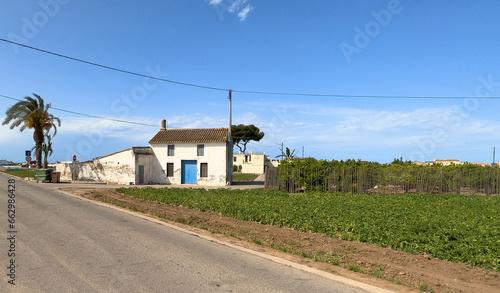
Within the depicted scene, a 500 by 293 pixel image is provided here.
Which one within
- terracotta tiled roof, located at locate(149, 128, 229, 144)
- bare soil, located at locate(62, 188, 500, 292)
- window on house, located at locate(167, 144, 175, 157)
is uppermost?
terracotta tiled roof, located at locate(149, 128, 229, 144)

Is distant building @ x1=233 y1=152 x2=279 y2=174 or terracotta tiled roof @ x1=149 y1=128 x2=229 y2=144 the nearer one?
terracotta tiled roof @ x1=149 y1=128 x2=229 y2=144

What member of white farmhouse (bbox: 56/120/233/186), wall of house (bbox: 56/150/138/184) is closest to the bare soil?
white farmhouse (bbox: 56/120/233/186)

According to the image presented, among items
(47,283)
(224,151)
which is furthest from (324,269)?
(224,151)

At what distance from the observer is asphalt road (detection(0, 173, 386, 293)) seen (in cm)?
541

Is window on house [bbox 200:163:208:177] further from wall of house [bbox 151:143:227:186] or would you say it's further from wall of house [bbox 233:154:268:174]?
wall of house [bbox 233:154:268:174]

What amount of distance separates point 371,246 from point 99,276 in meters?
6.22

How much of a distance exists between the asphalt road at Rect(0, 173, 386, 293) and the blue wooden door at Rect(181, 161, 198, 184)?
80.1 feet

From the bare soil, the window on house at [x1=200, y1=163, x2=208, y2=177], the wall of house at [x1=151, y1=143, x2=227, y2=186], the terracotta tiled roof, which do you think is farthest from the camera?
the terracotta tiled roof

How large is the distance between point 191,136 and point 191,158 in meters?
2.66

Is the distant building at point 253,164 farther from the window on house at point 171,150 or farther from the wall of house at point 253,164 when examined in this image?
the window on house at point 171,150

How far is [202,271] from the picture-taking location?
6.20m

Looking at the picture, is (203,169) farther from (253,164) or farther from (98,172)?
(253,164)

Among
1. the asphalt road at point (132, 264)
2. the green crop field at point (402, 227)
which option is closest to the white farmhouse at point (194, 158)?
the green crop field at point (402, 227)

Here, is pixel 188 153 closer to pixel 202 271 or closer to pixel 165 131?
pixel 165 131
